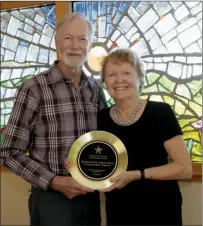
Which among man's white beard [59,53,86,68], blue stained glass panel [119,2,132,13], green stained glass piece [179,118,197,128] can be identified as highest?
blue stained glass panel [119,2,132,13]

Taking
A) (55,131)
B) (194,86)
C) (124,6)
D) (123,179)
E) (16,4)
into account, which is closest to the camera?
(123,179)

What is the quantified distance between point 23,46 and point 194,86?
122cm

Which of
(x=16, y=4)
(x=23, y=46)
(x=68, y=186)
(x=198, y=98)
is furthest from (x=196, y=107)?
(x=16, y=4)

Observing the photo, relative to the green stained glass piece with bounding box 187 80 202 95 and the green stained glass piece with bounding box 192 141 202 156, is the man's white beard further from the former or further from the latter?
the green stained glass piece with bounding box 192 141 202 156

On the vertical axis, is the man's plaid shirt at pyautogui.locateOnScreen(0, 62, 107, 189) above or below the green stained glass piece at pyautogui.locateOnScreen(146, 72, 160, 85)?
below

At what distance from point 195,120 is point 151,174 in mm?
744

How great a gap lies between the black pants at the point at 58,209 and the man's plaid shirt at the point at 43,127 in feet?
0.30

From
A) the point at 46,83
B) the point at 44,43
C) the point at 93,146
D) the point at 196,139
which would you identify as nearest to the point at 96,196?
the point at 93,146

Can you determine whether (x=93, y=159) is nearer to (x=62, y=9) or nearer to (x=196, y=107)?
(x=196, y=107)

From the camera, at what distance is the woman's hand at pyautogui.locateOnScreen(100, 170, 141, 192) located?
129cm

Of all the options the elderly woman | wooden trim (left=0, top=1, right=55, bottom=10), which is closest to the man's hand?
the elderly woman

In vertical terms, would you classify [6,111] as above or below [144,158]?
above

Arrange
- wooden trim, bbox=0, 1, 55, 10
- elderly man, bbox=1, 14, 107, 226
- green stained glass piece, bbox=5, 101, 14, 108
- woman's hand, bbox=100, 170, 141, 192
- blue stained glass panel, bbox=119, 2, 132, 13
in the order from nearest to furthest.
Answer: woman's hand, bbox=100, 170, 141, 192
elderly man, bbox=1, 14, 107, 226
blue stained glass panel, bbox=119, 2, 132, 13
wooden trim, bbox=0, 1, 55, 10
green stained glass piece, bbox=5, 101, 14, 108

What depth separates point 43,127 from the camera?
143cm
